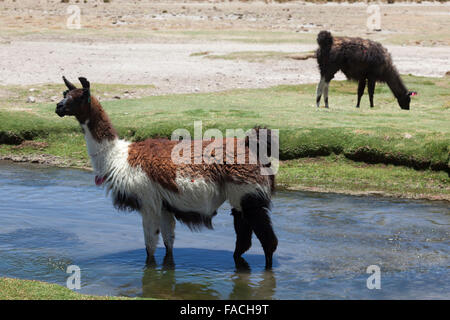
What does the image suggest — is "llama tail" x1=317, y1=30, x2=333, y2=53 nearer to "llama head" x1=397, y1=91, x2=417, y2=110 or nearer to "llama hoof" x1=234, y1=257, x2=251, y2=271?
"llama head" x1=397, y1=91, x2=417, y2=110

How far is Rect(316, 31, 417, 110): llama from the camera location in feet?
55.2

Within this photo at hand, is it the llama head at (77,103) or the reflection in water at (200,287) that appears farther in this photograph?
the llama head at (77,103)

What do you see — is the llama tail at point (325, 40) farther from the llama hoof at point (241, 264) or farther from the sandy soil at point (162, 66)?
the llama hoof at point (241, 264)

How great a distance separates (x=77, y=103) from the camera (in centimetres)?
730

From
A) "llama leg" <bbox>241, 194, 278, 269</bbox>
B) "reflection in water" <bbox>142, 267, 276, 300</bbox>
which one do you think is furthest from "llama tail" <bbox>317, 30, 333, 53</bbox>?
"reflection in water" <bbox>142, 267, 276, 300</bbox>

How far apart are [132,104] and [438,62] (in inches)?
588

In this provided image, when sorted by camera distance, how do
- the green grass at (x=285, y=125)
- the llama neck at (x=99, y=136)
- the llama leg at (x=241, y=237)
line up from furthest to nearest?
the green grass at (x=285, y=125) → the llama leg at (x=241, y=237) → the llama neck at (x=99, y=136)

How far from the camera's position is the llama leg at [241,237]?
24.8 feet

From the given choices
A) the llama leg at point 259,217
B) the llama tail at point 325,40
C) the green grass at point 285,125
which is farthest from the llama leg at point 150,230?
the llama tail at point 325,40

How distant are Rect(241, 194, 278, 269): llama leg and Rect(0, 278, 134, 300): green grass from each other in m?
1.74

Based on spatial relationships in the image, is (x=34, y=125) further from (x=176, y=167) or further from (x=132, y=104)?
(x=176, y=167)

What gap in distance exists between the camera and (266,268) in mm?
7645

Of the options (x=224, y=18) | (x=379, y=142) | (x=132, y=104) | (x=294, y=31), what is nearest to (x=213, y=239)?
(x=379, y=142)

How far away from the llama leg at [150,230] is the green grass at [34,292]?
1.31 metres
